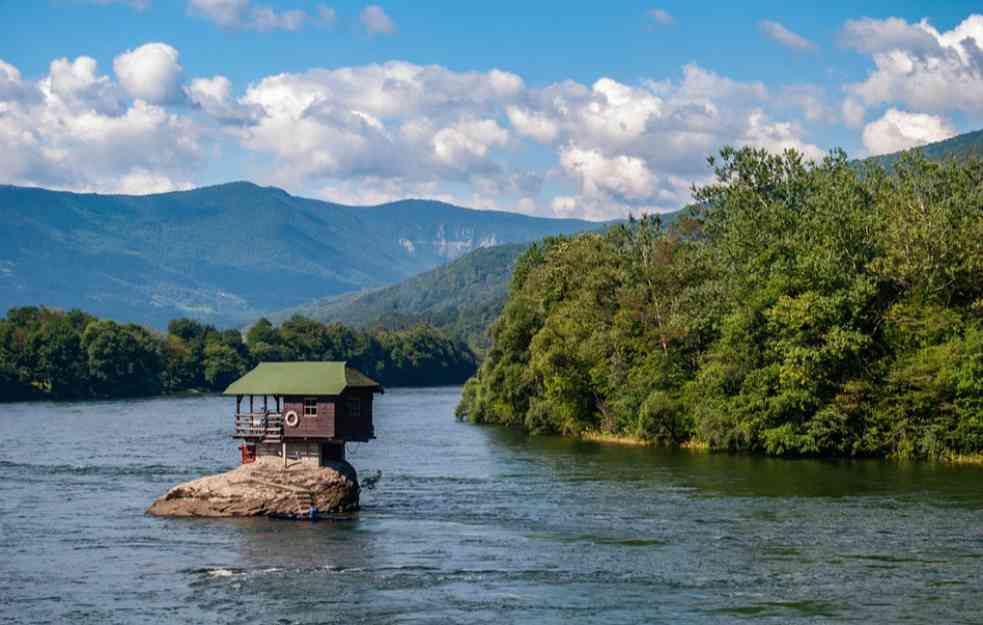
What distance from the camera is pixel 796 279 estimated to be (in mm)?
88000

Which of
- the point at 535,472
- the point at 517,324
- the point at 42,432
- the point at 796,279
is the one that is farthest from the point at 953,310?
the point at 42,432

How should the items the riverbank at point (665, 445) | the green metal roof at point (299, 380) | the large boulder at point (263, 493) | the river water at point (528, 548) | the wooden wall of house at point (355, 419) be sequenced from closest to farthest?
the river water at point (528, 548), the large boulder at point (263, 493), the green metal roof at point (299, 380), the wooden wall of house at point (355, 419), the riverbank at point (665, 445)

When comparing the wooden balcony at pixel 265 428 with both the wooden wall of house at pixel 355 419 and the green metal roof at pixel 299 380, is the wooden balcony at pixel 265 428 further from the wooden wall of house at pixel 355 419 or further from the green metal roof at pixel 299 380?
the wooden wall of house at pixel 355 419

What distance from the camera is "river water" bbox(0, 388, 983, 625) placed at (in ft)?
140

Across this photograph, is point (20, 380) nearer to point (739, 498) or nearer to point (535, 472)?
point (535, 472)

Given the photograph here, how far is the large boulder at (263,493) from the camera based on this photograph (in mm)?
61219

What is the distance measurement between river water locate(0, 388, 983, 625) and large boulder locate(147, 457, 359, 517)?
1384 mm

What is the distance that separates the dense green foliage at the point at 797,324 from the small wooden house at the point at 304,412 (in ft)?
114

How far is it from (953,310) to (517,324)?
169 ft

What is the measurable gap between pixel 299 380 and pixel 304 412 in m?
1.76

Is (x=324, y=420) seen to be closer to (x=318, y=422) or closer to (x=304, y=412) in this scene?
(x=318, y=422)

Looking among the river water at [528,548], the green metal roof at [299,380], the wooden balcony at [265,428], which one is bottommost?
the river water at [528,548]

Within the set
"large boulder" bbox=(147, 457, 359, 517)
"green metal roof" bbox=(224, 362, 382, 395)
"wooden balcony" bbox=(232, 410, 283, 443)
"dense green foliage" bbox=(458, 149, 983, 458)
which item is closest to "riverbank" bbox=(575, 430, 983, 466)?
"dense green foliage" bbox=(458, 149, 983, 458)

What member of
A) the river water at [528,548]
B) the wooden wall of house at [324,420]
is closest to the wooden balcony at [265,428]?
the wooden wall of house at [324,420]
